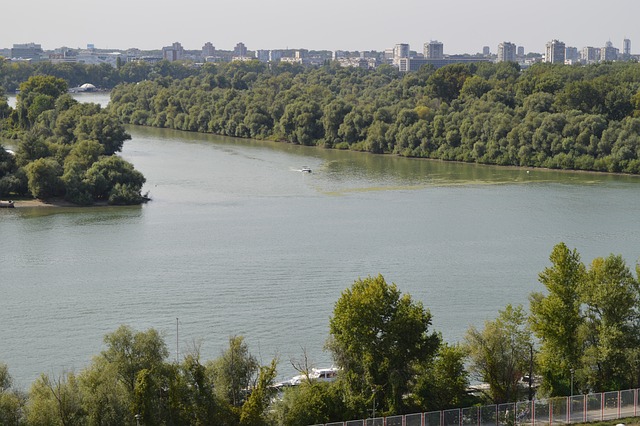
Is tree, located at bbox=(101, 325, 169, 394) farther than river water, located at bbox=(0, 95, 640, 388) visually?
No

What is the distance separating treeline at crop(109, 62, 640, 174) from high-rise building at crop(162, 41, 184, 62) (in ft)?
190

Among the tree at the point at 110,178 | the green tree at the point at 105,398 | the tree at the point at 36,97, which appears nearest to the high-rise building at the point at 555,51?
the tree at the point at 36,97

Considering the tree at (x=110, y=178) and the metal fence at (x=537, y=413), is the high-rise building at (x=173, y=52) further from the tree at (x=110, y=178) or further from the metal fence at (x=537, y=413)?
the metal fence at (x=537, y=413)

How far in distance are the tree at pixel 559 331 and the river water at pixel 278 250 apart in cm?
171

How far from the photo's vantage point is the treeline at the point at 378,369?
7996 mm

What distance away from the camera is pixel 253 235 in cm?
1672

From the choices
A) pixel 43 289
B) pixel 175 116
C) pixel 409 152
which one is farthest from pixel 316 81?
pixel 43 289

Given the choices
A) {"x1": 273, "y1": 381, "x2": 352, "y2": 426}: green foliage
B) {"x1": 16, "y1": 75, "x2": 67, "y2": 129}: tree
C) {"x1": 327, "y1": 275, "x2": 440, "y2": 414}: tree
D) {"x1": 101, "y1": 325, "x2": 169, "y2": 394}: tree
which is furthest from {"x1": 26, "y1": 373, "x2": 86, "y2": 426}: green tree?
{"x1": 16, "y1": 75, "x2": 67, "y2": 129}: tree

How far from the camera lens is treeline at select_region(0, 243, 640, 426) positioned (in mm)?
7996

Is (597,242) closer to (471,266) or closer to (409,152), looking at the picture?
(471,266)

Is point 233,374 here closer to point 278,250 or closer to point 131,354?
point 131,354

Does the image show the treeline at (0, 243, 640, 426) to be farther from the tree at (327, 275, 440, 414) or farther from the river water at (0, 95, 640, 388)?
the river water at (0, 95, 640, 388)

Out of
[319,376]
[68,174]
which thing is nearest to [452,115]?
[68,174]

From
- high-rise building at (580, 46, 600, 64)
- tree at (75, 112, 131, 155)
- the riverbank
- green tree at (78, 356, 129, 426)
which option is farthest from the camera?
high-rise building at (580, 46, 600, 64)
